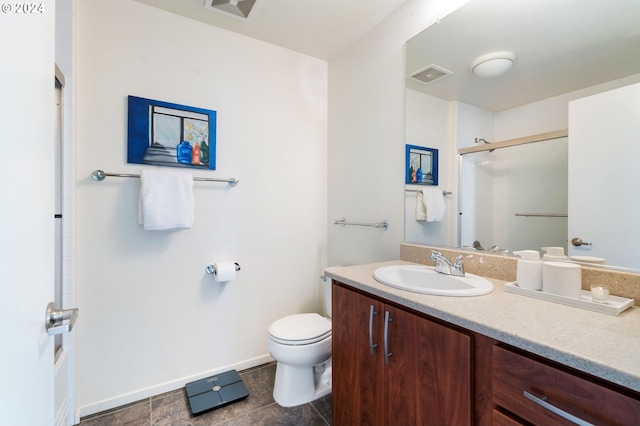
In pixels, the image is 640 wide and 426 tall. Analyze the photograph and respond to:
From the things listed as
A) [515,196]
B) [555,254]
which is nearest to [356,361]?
[555,254]

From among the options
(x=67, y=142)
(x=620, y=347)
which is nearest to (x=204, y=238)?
(x=67, y=142)

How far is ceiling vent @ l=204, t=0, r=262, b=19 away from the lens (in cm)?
162

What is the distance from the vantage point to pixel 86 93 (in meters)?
1.54

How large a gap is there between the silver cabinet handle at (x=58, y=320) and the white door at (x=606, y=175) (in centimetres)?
164

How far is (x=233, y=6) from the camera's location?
1659mm

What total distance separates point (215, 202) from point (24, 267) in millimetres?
1376

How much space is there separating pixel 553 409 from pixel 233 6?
222 cm

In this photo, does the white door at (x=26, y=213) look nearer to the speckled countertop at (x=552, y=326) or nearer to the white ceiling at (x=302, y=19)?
the speckled countertop at (x=552, y=326)

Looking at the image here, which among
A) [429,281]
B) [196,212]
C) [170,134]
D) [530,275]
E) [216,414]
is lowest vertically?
[216,414]

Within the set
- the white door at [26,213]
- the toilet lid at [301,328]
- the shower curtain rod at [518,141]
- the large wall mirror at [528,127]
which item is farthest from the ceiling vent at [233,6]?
the toilet lid at [301,328]

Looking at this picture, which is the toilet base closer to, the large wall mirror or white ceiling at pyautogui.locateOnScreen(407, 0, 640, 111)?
the large wall mirror

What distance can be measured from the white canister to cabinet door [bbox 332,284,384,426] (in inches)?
22.8

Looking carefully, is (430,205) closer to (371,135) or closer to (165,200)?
(371,135)

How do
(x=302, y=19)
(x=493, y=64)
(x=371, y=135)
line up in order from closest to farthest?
(x=493, y=64) < (x=302, y=19) < (x=371, y=135)
